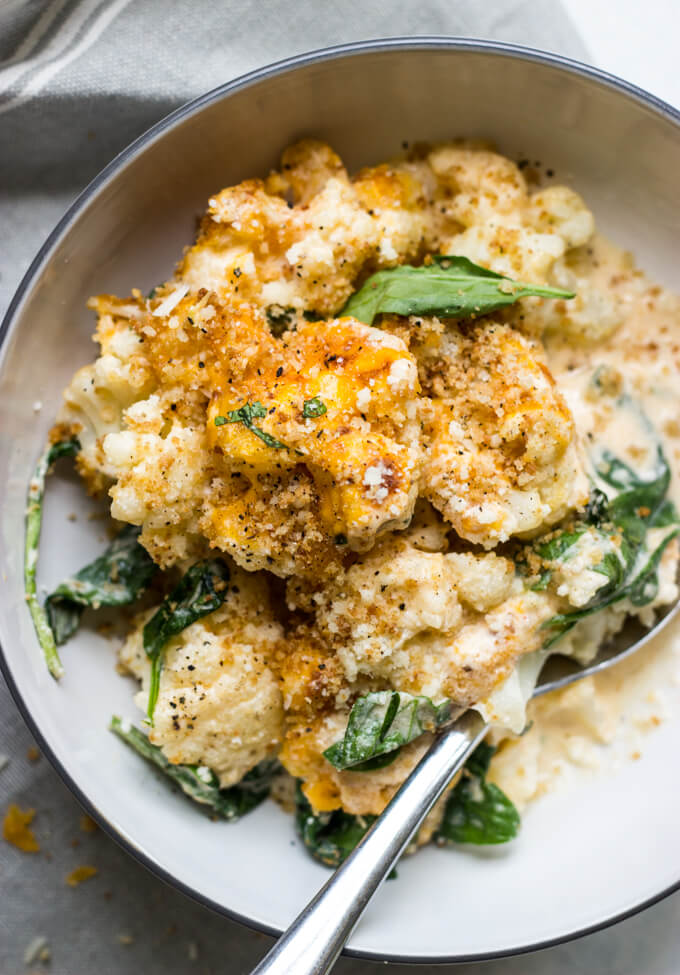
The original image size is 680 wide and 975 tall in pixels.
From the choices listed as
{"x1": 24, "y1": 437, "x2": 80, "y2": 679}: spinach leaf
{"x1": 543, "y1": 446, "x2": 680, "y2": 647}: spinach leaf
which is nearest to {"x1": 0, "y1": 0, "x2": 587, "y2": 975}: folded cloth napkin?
{"x1": 24, "y1": 437, "x2": 80, "y2": 679}: spinach leaf

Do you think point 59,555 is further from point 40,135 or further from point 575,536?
point 575,536

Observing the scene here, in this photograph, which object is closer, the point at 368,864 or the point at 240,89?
the point at 368,864

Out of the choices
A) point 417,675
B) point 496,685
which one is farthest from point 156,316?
point 496,685

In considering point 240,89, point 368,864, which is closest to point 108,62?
point 240,89

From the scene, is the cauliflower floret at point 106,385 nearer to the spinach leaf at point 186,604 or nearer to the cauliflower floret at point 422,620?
the spinach leaf at point 186,604

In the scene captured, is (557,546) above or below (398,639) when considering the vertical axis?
above

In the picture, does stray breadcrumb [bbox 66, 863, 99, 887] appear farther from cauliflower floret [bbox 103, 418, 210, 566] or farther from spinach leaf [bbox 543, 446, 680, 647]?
spinach leaf [bbox 543, 446, 680, 647]

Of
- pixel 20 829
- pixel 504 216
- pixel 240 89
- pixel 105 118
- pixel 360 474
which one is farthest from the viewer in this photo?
pixel 20 829

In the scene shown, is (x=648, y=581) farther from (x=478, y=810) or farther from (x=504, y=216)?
(x=504, y=216)

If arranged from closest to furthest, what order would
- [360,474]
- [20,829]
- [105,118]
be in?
[360,474] → [105,118] → [20,829]
